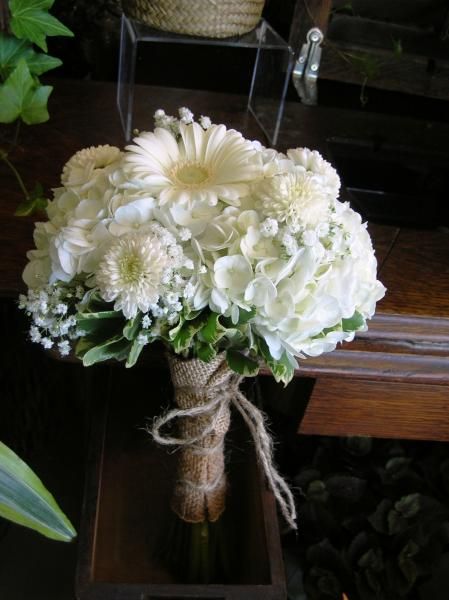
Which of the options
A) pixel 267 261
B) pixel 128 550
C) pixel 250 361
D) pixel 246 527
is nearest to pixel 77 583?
pixel 128 550

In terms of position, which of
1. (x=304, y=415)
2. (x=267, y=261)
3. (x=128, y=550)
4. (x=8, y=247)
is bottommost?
(x=128, y=550)

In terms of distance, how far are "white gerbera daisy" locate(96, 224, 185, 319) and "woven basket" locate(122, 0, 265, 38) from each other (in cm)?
48

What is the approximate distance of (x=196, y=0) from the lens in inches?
31.1

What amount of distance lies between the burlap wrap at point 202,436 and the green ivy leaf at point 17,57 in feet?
1.52

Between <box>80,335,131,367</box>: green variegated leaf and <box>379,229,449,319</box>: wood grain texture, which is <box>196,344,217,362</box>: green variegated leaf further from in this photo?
<box>379,229,449,319</box>: wood grain texture

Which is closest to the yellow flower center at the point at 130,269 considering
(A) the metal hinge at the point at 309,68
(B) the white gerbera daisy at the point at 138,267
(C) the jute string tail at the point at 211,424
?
(B) the white gerbera daisy at the point at 138,267

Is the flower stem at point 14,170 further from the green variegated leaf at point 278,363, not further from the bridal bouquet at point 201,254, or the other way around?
the green variegated leaf at point 278,363

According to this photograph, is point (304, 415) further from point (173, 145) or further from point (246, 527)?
point (173, 145)

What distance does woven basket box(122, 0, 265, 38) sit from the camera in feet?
2.61

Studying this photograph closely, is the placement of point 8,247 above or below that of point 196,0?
below

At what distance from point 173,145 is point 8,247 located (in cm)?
26

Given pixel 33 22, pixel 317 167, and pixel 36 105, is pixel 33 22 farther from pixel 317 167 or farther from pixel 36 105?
pixel 317 167

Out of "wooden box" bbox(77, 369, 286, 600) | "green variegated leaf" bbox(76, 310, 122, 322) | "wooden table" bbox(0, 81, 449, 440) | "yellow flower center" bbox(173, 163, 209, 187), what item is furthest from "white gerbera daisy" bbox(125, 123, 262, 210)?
"wooden box" bbox(77, 369, 286, 600)

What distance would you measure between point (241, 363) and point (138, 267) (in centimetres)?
16
